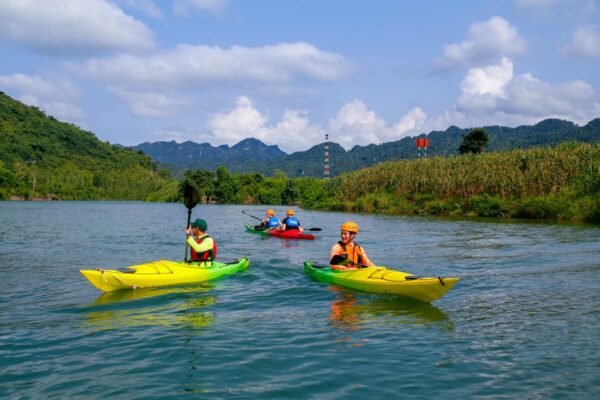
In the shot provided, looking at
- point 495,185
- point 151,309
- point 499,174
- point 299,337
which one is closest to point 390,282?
point 299,337

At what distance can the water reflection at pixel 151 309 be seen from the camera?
770 cm

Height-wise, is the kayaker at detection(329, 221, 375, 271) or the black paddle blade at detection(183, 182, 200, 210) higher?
the black paddle blade at detection(183, 182, 200, 210)

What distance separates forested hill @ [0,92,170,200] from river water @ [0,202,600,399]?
3666 inches

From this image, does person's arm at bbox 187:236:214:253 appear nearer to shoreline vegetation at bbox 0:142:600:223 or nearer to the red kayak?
the red kayak

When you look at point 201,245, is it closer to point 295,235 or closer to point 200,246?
point 200,246

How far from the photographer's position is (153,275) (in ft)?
32.7

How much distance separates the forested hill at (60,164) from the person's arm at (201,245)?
9188 cm

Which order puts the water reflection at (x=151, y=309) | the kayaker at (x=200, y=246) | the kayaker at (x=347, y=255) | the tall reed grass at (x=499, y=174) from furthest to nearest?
the tall reed grass at (x=499, y=174)
the kayaker at (x=200, y=246)
the kayaker at (x=347, y=255)
the water reflection at (x=151, y=309)

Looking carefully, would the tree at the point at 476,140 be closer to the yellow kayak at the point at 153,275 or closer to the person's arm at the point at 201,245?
the person's arm at the point at 201,245

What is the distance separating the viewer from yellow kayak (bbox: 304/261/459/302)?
27.7 ft

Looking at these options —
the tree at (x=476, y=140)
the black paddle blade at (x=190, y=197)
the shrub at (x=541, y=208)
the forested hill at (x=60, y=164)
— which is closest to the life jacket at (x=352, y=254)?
the black paddle blade at (x=190, y=197)

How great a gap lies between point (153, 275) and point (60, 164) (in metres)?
119

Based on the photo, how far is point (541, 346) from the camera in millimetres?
6488

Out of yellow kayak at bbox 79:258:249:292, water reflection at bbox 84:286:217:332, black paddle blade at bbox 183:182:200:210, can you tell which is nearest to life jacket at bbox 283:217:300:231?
black paddle blade at bbox 183:182:200:210
